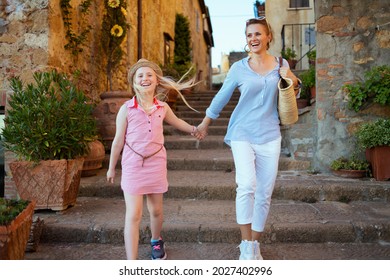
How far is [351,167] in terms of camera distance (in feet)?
13.5

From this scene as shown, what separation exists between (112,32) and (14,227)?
157 inches

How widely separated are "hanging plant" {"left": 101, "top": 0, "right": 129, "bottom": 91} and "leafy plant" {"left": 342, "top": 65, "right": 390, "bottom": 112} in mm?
3327

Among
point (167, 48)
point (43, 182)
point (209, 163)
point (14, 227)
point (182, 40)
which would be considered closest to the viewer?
point (14, 227)

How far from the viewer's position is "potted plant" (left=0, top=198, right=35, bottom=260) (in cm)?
204

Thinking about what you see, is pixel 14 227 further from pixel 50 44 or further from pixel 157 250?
pixel 50 44

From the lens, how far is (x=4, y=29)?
3936 millimetres

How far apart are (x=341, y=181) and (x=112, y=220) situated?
242cm

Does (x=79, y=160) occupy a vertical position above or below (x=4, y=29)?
below

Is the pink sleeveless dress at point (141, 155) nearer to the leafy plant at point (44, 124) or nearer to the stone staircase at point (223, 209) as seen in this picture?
Answer: the stone staircase at point (223, 209)

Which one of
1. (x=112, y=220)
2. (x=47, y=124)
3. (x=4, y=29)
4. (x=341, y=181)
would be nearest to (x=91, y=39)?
(x=4, y=29)

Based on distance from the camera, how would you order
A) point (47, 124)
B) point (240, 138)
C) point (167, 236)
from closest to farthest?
point (240, 138), point (167, 236), point (47, 124)

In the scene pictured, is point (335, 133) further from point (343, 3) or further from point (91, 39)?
point (91, 39)

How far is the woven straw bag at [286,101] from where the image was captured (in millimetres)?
2152

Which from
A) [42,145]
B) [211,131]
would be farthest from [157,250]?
[211,131]
